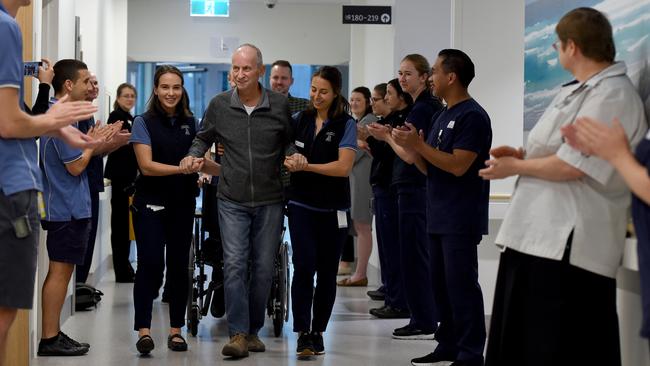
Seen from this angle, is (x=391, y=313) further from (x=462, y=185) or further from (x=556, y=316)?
(x=556, y=316)

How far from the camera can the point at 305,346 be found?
226 inches

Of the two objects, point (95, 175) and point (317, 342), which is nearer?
point (317, 342)

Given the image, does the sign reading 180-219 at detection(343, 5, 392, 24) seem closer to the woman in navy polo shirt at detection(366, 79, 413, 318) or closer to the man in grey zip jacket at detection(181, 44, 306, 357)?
the woman in navy polo shirt at detection(366, 79, 413, 318)

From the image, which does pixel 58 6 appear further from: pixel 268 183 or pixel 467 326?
pixel 467 326

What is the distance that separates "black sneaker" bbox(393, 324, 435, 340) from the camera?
646 centimetres

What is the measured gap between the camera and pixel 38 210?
348 cm

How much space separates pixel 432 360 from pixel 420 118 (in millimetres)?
1735

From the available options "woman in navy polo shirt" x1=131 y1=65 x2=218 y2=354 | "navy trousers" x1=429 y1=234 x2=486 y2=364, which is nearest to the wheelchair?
"woman in navy polo shirt" x1=131 y1=65 x2=218 y2=354

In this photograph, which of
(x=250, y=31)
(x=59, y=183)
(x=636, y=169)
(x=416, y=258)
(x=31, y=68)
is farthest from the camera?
(x=250, y=31)

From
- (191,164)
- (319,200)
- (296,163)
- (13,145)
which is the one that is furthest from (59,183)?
(13,145)

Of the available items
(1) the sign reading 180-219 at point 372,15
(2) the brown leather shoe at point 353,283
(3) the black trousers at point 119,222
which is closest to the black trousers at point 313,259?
(2) the brown leather shoe at point 353,283

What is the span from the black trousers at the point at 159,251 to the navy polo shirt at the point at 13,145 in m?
2.26

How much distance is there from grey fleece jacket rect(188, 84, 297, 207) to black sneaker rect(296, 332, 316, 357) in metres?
0.86

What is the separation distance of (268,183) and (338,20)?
1092 centimetres
